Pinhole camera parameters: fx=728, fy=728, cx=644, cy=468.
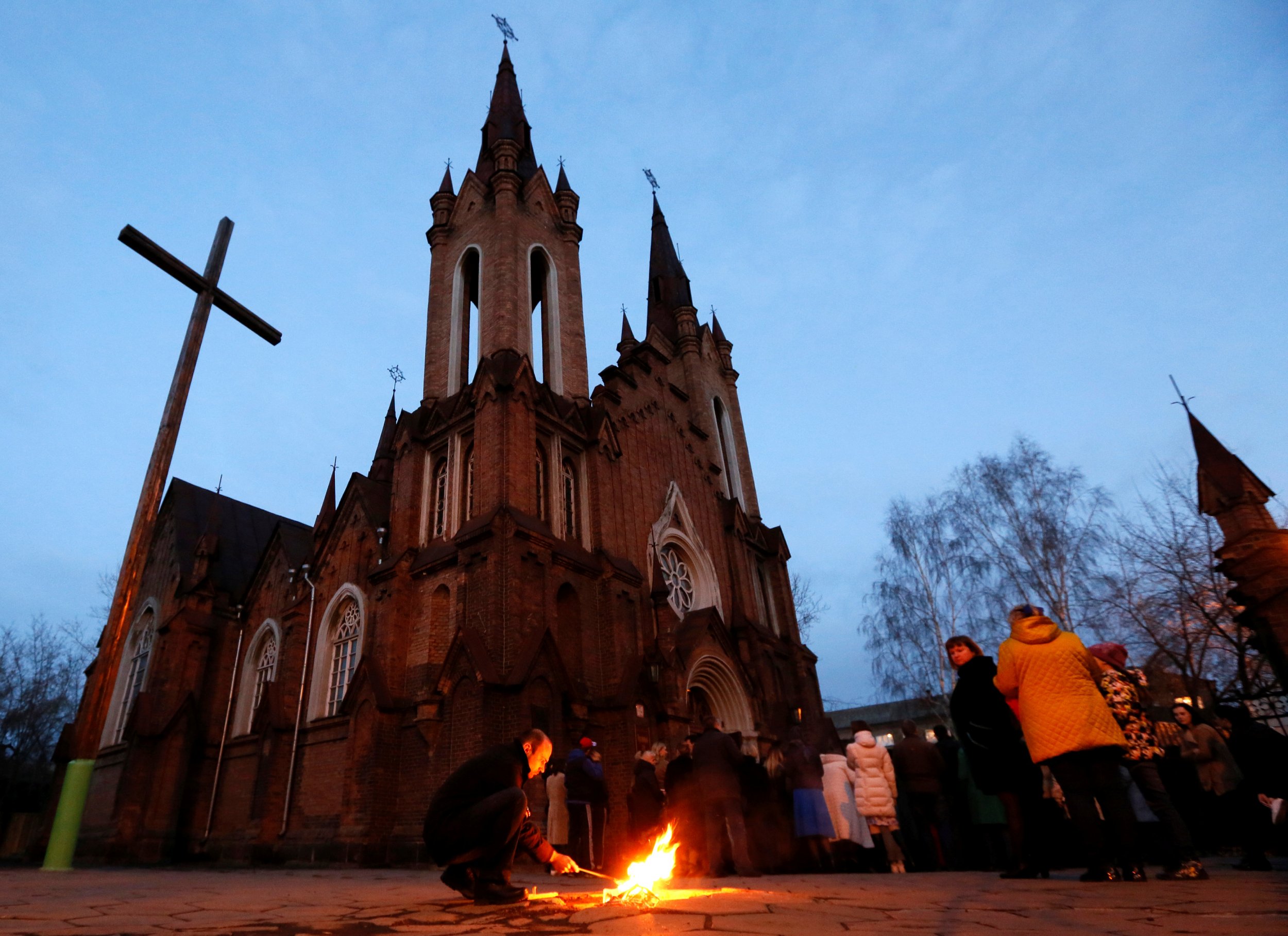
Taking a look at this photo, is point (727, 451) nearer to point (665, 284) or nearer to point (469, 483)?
point (665, 284)

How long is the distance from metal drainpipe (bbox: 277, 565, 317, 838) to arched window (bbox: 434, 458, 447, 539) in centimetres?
451

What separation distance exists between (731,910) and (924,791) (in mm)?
5553

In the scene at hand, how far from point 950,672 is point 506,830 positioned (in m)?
22.7

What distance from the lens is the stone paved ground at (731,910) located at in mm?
3139

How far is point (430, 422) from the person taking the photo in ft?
60.3

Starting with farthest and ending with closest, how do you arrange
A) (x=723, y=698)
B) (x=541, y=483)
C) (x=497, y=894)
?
(x=723, y=698) → (x=541, y=483) → (x=497, y=894)

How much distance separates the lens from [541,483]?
17094mm

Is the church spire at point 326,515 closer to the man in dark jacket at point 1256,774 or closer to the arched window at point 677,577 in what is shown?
the arched window at point 677,577

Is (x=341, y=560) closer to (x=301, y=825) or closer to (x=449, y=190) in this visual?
(x=301, y=825)

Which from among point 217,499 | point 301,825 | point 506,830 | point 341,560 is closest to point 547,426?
point 341,560

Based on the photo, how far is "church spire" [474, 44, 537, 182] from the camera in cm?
2352

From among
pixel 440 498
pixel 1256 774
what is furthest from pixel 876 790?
pixel 440 498

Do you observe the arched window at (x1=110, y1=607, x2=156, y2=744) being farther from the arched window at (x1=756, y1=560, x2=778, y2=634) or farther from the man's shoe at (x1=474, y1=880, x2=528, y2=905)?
the man's shoe at (x1=474, y1=880, x2=528, y2=905)

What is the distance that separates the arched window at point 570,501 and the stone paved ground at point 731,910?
36.8ft
